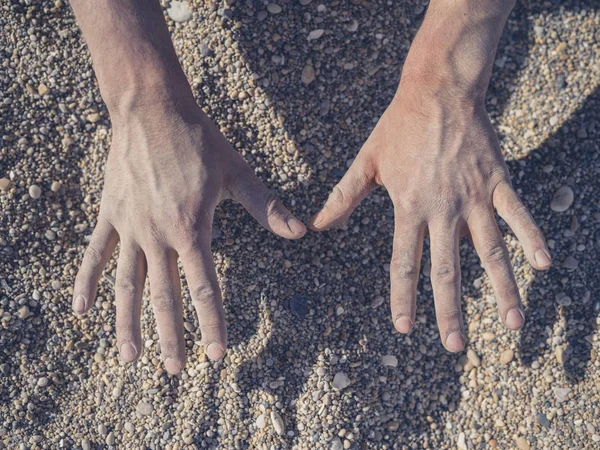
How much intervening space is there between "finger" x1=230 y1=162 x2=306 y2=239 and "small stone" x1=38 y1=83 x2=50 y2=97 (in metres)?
1.05

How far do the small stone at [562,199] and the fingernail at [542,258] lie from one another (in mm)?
492

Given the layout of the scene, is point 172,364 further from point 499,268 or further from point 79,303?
point 499,268

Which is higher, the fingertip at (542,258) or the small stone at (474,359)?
the fingertip at (542,258)

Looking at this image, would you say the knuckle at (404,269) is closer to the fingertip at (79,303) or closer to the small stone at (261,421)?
the small stone at (261,421)

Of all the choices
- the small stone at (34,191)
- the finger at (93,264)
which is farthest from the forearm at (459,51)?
the small stone at (34,191)

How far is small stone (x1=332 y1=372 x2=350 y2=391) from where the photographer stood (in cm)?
259

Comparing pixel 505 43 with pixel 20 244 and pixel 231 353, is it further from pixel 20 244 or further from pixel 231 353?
pixel 20 244

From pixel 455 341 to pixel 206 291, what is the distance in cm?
99

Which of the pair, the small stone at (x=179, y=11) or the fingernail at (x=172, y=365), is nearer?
the fingernail at (x=172, y=365)

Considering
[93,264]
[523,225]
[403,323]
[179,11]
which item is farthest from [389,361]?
[179,11]

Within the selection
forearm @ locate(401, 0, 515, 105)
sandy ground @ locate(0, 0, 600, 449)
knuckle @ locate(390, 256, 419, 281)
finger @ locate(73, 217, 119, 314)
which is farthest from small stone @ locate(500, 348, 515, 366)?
Result: finger @ locate(73, 217, 119, 314)

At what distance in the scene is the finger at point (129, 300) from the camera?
2350mm

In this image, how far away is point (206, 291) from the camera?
2.32m

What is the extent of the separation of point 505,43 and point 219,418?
87.3 inches
